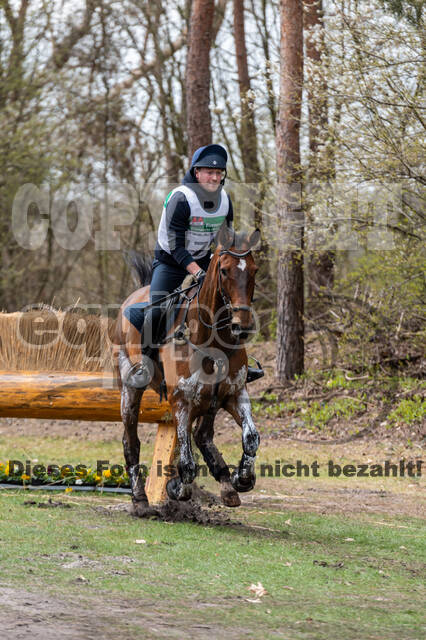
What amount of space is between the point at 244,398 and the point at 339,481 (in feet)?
13.6

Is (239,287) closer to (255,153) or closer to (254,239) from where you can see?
(254,239)

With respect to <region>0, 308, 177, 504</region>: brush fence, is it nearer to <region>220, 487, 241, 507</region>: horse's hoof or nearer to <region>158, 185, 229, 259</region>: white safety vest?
<region>220, 487, 241, 507</region>: horse's hoof

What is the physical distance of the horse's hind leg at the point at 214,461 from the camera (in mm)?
6996

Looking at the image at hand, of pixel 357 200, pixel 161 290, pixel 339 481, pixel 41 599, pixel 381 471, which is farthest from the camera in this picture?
pixel 357 200

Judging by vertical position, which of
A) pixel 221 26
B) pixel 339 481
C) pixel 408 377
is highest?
pixel 221 26

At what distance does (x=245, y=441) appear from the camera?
6.61m

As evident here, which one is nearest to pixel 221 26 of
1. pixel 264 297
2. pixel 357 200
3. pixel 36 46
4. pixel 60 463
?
pixel 36 46

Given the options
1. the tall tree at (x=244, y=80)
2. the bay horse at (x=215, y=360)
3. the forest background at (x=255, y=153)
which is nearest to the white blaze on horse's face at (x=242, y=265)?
the bay horse at (x=215, y=360)

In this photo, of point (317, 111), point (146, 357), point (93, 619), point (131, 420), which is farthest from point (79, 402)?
point (317, 111)

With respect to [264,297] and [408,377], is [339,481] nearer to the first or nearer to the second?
[408,377]

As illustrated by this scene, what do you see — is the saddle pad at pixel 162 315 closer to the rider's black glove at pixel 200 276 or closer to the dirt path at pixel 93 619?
the rider's black glove at pixel 200 276

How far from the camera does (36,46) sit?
67.6 feet

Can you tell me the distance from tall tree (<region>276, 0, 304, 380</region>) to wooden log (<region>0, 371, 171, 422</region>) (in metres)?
6.84

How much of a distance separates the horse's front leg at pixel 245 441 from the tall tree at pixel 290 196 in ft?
26.1
